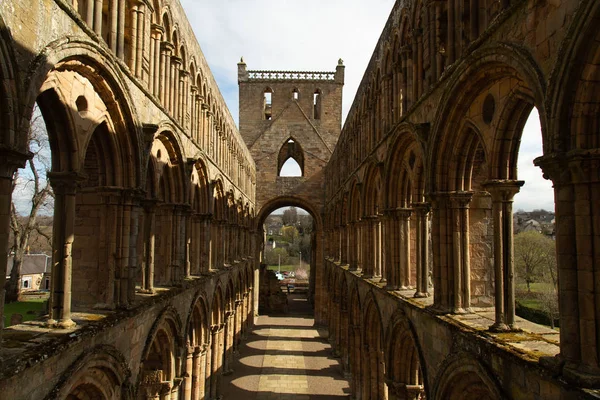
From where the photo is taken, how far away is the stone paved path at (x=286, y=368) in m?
19.5

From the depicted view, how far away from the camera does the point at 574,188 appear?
466cm

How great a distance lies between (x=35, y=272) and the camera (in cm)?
4422

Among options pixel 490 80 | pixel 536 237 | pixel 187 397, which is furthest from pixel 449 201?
pixel 536 237

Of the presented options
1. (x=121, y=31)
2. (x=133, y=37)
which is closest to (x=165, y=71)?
(x=133, y=37)

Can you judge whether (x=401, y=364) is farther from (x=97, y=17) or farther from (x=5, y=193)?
(x=97, y=17)

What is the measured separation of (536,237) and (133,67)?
120ft

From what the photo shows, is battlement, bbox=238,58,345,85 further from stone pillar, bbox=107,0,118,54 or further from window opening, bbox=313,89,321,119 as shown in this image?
stone pillar, bbox=107,0,118,54

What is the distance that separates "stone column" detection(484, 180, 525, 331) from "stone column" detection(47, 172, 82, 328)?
19.5 ft

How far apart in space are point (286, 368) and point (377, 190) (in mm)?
11603

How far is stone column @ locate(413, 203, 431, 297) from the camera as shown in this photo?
10234mm

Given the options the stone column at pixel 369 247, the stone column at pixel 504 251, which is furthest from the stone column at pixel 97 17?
the stone column at pixel 369 247

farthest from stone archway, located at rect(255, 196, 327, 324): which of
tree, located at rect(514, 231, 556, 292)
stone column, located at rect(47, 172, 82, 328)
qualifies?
stone column, located at rect(47, 172, 82, 328)

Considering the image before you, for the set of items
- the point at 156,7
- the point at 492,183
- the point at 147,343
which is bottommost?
the point at 147,343

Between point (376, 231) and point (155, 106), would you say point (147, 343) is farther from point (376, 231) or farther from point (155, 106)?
point (376, 231)
